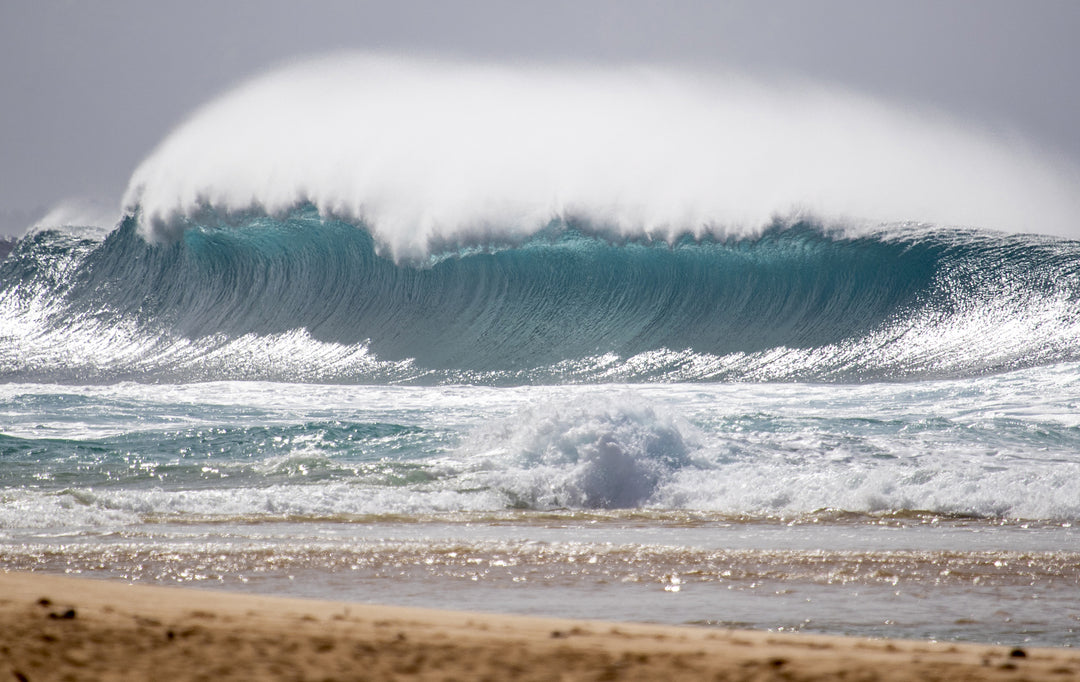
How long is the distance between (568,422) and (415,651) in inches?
227

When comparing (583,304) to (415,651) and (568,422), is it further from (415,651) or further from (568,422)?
(415,651)

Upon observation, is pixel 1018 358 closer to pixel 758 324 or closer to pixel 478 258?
pixel 758 324

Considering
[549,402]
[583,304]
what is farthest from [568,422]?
[583,304]

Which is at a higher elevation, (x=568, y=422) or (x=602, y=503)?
(x=568, y=422)

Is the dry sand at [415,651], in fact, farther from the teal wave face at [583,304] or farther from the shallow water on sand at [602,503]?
the teal wave face at [583,304]

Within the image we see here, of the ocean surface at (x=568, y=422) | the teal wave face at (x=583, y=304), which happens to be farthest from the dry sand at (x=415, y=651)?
the teal wave face at (x=583, y=304)

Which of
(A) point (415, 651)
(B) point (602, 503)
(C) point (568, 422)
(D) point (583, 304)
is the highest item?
(D) point (583, 304)

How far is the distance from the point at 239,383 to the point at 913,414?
940 cm

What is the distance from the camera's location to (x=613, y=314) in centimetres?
1689

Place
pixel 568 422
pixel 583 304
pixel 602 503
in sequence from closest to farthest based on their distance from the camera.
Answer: pixel 602 503
pixel 568 422
pixel 583 304

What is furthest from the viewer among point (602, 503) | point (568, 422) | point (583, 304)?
point (583, 304)

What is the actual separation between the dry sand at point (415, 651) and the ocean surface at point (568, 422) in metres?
0.71

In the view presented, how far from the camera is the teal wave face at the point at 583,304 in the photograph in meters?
15.0

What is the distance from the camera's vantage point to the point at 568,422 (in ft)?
26.1
